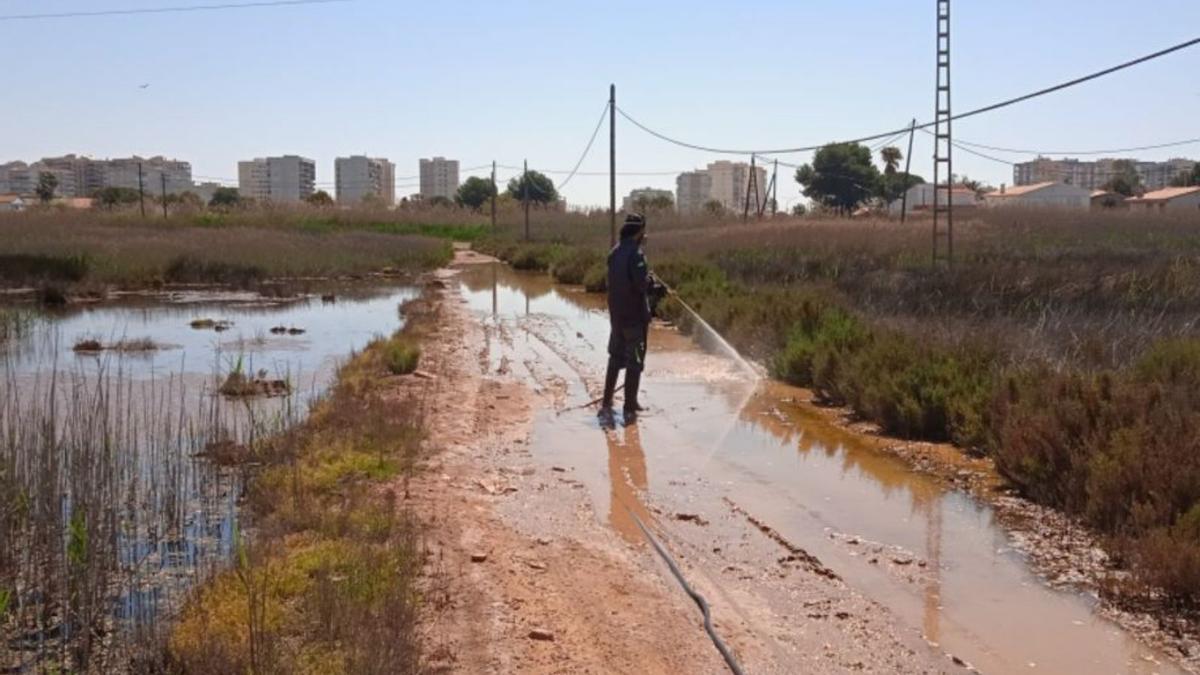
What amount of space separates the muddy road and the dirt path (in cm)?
2

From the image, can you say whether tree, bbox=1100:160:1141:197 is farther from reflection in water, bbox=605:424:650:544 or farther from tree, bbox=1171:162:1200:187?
reflection in water, bbox=605:424:650:544

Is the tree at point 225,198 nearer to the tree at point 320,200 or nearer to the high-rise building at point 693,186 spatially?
the tree at point 320,200

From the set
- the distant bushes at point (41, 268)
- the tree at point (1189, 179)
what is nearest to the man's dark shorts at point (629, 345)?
the distant bushes at point (41, 268)

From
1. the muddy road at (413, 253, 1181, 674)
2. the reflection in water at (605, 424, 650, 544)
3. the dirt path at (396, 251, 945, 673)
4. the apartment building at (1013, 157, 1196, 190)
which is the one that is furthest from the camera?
the apartment building at (1013, 157, 1196, 190)

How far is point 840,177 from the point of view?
8538 centimetres

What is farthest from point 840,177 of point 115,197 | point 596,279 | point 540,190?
point 596,279

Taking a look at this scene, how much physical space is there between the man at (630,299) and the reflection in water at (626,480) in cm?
65

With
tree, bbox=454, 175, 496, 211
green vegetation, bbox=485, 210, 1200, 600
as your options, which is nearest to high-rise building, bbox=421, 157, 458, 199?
tree, bbox=454, 175, 496, 211

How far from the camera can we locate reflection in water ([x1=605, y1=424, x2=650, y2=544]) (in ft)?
25.3

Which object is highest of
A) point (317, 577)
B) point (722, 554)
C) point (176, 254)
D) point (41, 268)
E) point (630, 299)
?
point (176, 254)

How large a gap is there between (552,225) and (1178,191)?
143 ft

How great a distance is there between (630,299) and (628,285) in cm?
14

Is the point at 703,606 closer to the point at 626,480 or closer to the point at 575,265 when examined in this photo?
the point at 626,480

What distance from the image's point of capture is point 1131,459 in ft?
23.0
